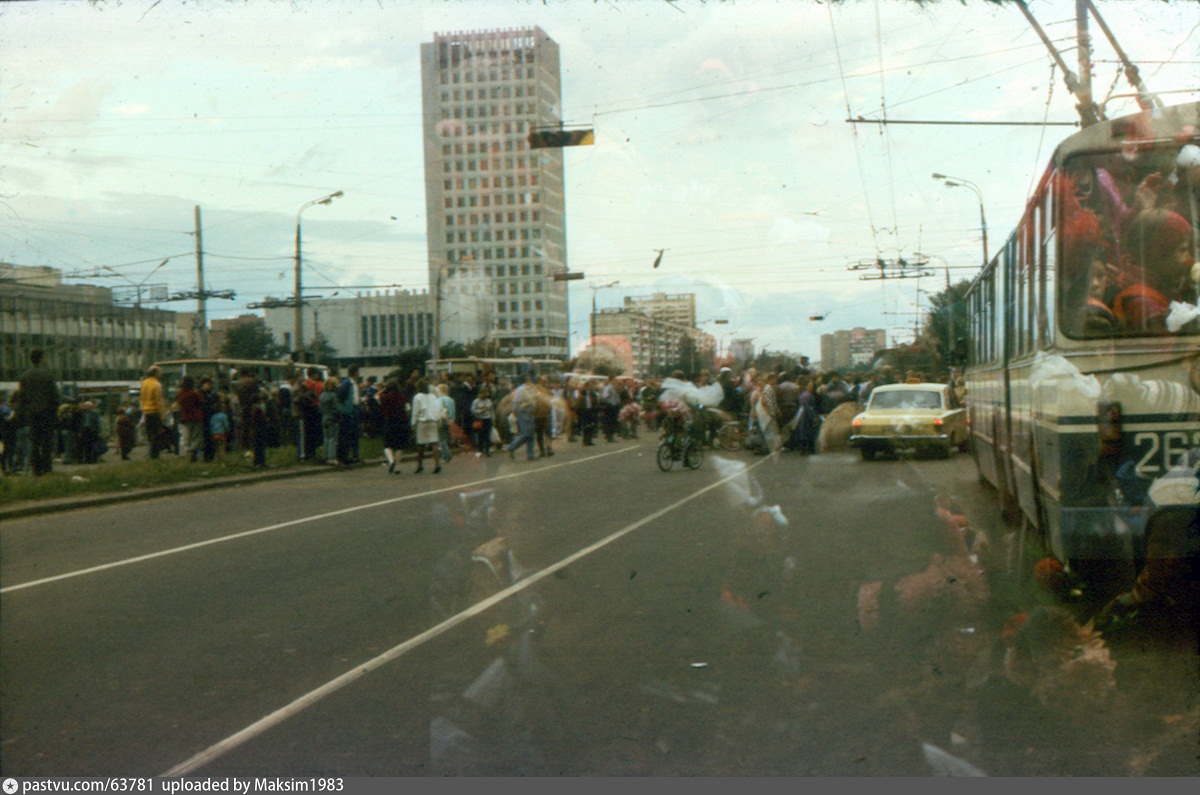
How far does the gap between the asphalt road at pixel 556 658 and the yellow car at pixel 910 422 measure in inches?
402

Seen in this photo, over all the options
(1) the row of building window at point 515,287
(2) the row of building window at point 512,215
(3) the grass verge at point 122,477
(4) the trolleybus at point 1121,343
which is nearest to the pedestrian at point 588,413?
(1) the row of building window at point 515,287

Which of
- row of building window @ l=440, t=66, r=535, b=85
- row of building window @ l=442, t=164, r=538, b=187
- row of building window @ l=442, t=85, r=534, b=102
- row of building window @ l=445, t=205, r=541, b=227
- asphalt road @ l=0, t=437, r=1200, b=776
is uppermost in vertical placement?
row of building window @ l=440, t=66, r=535, b=85

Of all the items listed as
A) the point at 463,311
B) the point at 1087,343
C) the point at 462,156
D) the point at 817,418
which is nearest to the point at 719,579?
the point at 1087,343

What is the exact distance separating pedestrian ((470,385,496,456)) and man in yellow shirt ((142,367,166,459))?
646 centimetres

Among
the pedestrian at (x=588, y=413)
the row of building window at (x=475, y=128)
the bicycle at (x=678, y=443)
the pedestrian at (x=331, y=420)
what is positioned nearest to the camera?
the row of building window at (x=475, y=128)

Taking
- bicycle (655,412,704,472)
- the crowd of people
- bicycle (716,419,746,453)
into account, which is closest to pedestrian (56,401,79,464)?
the crowd of people

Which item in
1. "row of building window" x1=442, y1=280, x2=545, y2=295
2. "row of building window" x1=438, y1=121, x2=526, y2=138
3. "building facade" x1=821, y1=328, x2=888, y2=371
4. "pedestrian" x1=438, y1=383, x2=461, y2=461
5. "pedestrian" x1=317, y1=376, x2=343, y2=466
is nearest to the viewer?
"row of building window" x1=438, y1=121, x2=526, y2=138

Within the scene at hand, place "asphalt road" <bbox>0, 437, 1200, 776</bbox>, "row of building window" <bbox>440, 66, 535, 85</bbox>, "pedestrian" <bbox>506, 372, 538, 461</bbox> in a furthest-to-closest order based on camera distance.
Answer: "pedestrian" <bbox>506, 372, 538, 461</bbox>, "row of building window" <bbox>440, 66, 535, 85</bbox>, "asphalt road" <bbox>0, 437, 1200, 776</bbox>

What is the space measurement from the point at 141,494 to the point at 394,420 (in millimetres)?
5095

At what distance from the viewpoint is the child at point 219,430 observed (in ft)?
69.5

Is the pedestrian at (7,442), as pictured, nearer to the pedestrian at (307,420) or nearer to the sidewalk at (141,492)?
the sidewalk at (141,492)

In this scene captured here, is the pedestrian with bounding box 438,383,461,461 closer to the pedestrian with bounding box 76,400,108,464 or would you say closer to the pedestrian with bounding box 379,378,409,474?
the pedestrian with bounding box 379,378,409,474

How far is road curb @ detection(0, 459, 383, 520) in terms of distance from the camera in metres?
14.4

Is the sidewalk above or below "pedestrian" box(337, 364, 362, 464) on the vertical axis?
below
